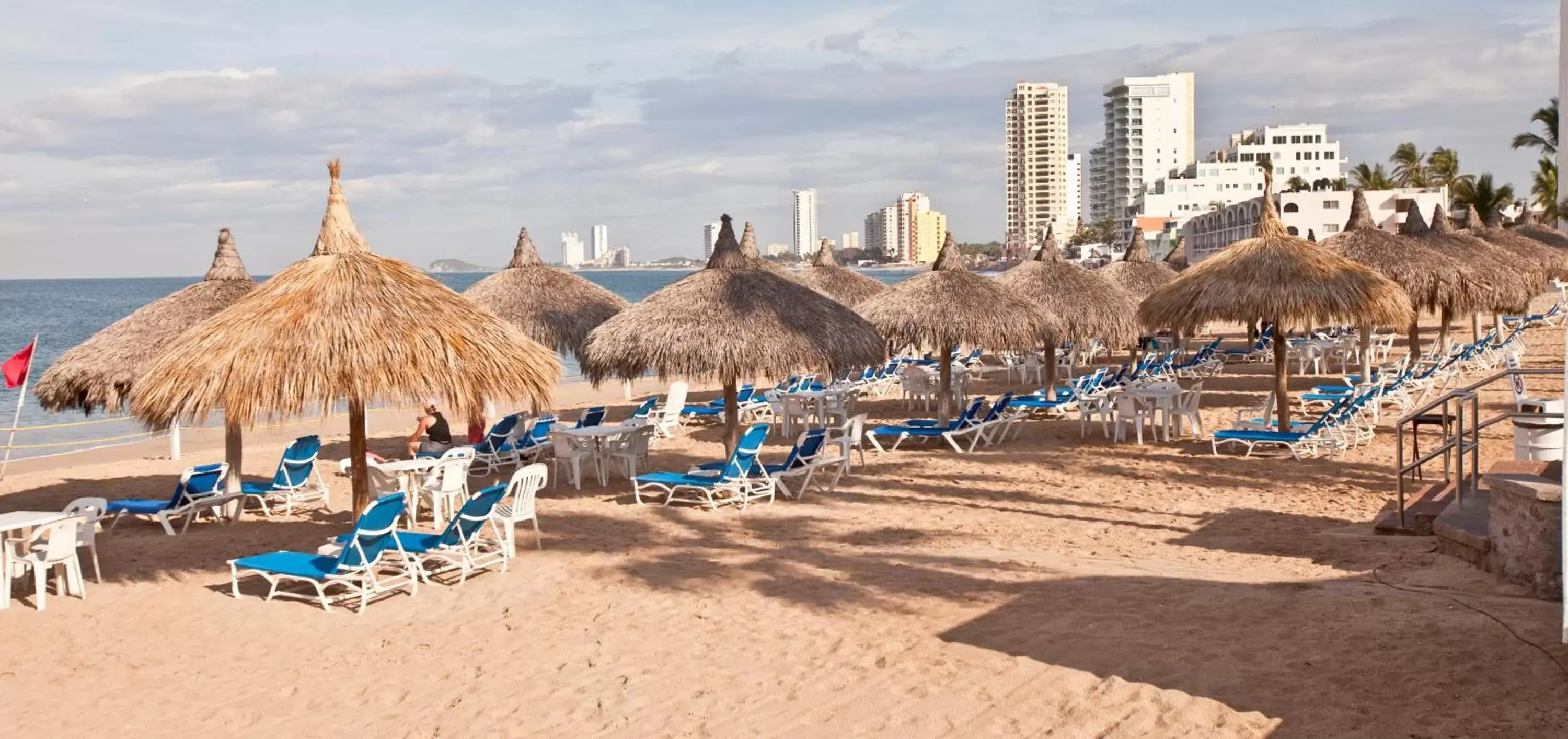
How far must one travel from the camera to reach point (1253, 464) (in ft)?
38.3

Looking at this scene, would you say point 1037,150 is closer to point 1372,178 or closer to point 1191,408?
point 1372,178

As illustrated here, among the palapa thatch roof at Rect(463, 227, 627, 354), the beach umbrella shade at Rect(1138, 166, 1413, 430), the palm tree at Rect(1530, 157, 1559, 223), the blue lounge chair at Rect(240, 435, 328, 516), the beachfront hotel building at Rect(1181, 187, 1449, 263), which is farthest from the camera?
the beachfront hotel building at Rect(1181, 187, 1449, 263)

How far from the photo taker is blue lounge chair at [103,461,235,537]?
973cm

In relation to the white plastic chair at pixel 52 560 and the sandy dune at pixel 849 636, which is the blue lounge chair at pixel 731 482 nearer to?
the sandy dune at pixel 849 636

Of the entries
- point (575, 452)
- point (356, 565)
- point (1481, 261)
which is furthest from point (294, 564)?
point (1481, 261)

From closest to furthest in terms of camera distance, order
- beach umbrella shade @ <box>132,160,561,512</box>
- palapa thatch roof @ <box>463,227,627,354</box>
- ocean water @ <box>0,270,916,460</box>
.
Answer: beach umbrella shade @ <box>132,160,561,512</box> → palapa thatch roof @ <box>463,227,627,354</box> → ocean water @ <box>0,270,916,460</box>

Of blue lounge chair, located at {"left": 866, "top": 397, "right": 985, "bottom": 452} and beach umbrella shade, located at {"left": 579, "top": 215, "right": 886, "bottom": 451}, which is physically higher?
beach umbrella shade, located at {"left": 579, "top": 215, "right": 886, "bottom": 451}

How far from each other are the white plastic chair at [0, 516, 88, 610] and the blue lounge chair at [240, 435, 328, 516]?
259 cm

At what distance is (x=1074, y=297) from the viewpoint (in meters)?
18.1

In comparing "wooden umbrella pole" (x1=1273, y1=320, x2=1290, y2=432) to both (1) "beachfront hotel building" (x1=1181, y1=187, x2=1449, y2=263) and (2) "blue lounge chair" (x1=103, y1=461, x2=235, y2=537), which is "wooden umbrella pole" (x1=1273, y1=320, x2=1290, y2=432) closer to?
(2) "blue lounge chair" (x1=103, y1=461, x2=235, y2=537)

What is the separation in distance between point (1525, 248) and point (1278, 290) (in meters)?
19.3

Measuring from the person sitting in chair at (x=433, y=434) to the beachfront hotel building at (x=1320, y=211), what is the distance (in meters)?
52.7

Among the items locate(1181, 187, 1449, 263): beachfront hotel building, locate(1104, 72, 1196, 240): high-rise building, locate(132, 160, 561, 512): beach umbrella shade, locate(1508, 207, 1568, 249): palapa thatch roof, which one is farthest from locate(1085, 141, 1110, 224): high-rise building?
locate(132, 160, 561, 512): beach umbrella shade

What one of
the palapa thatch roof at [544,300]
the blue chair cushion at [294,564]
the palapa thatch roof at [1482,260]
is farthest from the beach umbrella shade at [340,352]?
the palapa thatch roof at [1482,260]
